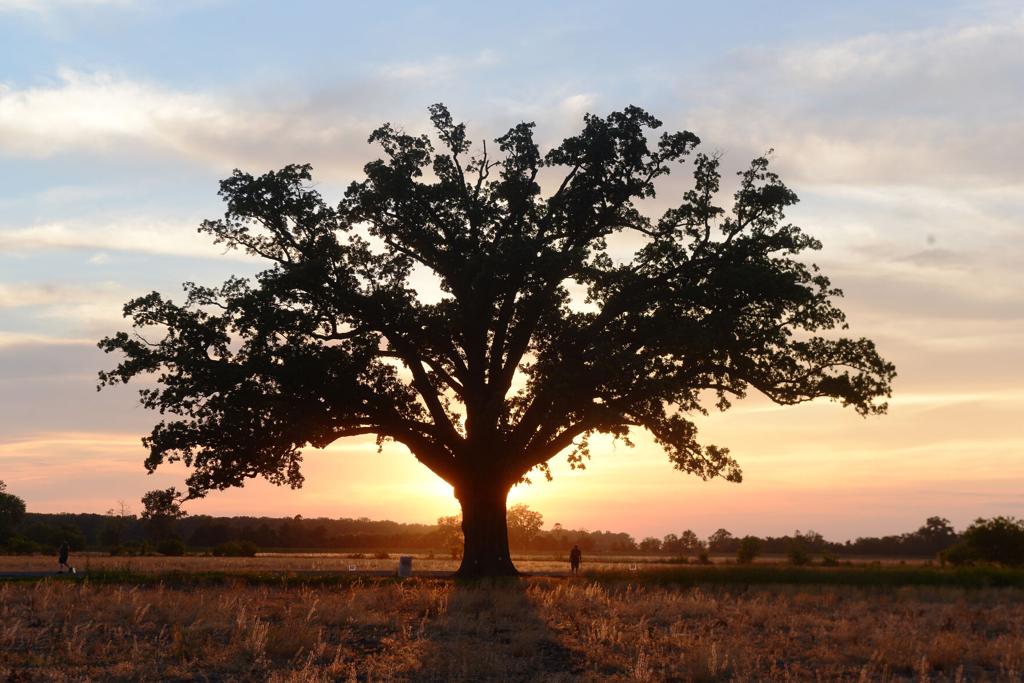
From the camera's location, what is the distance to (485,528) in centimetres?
3800

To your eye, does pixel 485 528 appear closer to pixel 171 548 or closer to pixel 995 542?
pixel 995 542

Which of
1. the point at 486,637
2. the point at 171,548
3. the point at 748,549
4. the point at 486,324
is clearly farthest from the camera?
the point at 171,548

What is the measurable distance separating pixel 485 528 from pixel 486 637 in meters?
19.7

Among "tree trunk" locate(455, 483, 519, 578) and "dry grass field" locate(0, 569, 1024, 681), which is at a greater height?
"tree trunk" locate(455, 483, 519, 578)

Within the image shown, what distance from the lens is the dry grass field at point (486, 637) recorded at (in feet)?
48.7

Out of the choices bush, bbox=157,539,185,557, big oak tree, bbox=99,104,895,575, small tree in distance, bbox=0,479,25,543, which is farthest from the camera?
small tree in distance, bbox=0,479,25,543

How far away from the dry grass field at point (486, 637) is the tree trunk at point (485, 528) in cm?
1124

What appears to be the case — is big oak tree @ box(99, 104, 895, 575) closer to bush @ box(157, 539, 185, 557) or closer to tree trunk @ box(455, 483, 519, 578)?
tree trunk @ box(455, 483, 519, 578)

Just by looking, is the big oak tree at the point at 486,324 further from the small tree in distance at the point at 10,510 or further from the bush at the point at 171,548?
the small tree in distance at the point at 10,510

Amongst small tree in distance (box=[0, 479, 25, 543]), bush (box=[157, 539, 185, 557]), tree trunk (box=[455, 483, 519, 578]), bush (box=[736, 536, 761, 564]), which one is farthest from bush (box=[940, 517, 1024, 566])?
small tree in distance (box=[0, 479, 25, 543])

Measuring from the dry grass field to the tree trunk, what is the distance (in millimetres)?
11239

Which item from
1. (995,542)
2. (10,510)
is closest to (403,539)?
(10,510)

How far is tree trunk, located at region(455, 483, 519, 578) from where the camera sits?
1478 inches

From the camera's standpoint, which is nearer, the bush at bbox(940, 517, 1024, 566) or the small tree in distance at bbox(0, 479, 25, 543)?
the bush at bbox(940, 517, 1024, 566)
